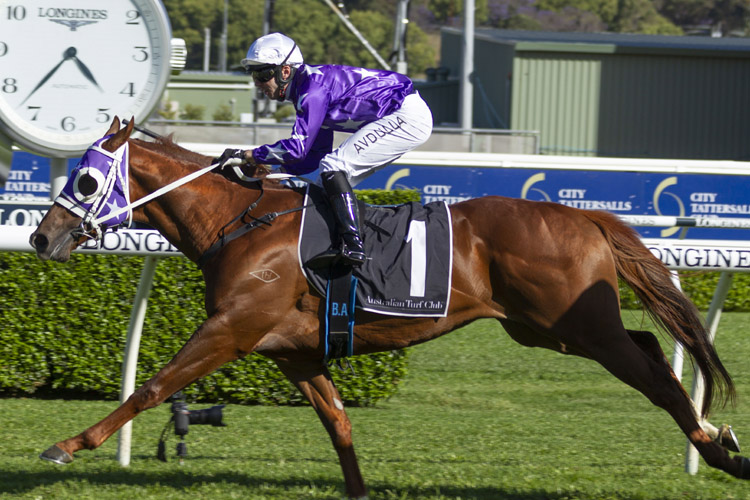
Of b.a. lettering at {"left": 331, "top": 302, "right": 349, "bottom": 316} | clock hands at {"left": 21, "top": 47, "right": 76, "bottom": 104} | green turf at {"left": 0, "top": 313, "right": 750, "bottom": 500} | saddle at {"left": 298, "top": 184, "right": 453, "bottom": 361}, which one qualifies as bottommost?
green turf at {"left": 0, "top": 313, "right": 750, "bottom": 500}

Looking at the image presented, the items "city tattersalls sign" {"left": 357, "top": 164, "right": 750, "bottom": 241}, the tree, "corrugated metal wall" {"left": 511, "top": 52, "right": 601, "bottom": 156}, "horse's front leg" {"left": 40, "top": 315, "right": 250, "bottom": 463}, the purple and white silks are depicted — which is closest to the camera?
"horse's front leg" {"left": 40, "top": 315, "right": 250, "bottom": 463}

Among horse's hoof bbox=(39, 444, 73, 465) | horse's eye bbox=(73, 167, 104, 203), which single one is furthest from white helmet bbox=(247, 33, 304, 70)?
horse's hoof bbox=(39, 444, 73, 465)

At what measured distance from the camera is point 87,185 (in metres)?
3.91

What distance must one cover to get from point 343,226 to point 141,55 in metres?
1.74

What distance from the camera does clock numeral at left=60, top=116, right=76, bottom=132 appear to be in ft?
15.9

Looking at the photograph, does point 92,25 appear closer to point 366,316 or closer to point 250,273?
point 250,273

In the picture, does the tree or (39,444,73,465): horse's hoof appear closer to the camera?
(39,444,73,465): horse's hoof

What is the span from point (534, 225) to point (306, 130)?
39.8 inches

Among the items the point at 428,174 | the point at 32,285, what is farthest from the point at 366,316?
the point at 428,174

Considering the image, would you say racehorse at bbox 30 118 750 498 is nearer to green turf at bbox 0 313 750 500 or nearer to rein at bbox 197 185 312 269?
rein at bbox 197 185 312 269

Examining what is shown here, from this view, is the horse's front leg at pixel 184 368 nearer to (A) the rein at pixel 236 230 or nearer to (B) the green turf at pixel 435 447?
(A) the rein at pixel 236 230

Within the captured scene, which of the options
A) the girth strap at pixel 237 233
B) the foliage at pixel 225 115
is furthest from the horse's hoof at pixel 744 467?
the foliage at pixel 225 115

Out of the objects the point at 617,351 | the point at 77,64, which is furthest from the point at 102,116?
the point at 617,351

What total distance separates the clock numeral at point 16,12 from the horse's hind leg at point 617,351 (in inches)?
118
